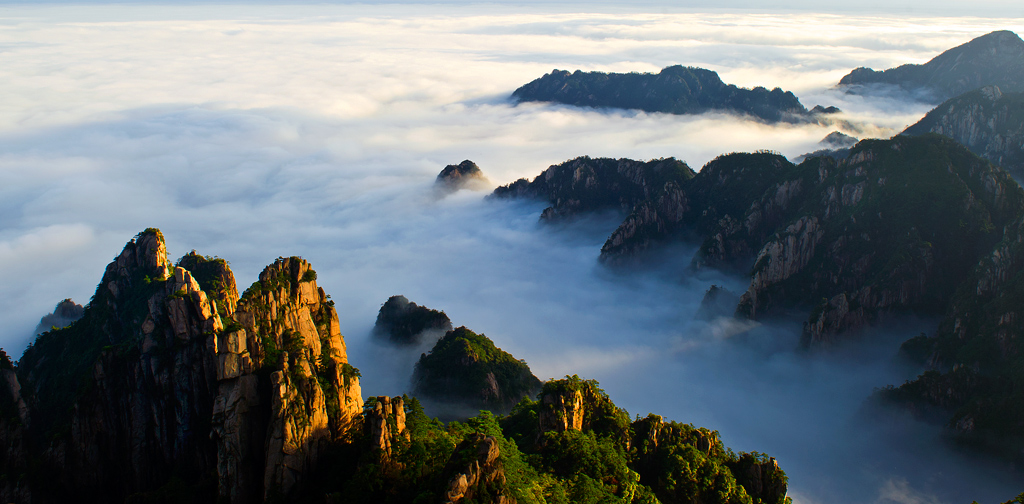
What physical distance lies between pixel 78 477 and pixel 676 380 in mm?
87214

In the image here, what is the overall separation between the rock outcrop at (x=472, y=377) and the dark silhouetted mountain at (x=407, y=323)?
16.6 m

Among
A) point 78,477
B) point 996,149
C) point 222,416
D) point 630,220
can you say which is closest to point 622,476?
point 222,416

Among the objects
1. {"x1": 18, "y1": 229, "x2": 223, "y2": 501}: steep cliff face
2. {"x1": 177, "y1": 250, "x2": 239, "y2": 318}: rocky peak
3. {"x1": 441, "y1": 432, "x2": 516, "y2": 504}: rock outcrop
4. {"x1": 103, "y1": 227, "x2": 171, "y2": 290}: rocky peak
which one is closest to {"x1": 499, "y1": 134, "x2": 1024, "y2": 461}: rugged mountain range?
{"x1": 441, "y1": 432, "x2": 516, "y2": 504}: rock outcrop

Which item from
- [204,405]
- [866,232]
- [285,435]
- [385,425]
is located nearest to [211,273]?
[204,405]

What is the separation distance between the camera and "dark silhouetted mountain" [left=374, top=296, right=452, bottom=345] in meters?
Answer: 115

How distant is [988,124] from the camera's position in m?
168

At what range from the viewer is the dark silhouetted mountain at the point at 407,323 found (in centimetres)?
11506

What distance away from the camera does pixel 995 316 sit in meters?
86.3

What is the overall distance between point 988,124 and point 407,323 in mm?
161881

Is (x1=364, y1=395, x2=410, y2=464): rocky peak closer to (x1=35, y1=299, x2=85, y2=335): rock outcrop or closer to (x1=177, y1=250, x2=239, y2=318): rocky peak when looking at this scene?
(x1=177, y1=250, x2=239, y2=318): rocky peak

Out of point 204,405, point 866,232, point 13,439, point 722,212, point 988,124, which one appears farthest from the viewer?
point 988,124

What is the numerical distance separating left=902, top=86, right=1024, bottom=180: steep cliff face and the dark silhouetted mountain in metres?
140

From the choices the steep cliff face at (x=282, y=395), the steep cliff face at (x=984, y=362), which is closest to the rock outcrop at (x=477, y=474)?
the steep cliff face at (x=282, y=395)

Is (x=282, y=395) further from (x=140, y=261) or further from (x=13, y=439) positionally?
(x=140, y=261)
